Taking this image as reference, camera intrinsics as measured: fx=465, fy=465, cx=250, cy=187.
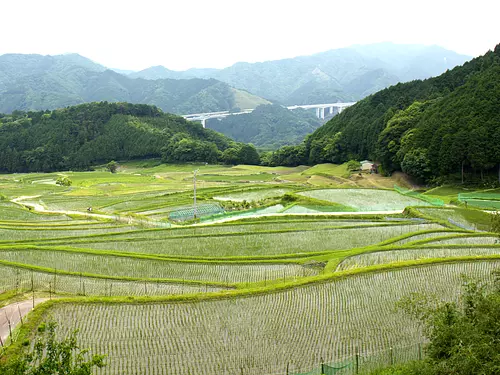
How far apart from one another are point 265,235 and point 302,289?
12.2 metres

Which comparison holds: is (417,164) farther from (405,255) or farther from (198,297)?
(198,297)

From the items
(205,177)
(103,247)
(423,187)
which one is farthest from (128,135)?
(103,247)

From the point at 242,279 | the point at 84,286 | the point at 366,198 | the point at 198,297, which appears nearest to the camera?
the point at 198,297

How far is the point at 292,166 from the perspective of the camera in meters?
98.1

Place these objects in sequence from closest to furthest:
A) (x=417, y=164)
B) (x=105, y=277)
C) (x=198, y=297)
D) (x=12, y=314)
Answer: (x=12, y=314) < (x=198, y=297) < (x=105, y=277) < (x=417, y=164)

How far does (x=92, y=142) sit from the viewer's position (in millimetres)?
113750

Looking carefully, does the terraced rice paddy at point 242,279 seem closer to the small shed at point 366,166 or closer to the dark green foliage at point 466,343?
the dark green foliage at point 466,343

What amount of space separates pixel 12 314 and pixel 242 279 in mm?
10859

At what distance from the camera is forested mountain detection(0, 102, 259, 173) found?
340ft

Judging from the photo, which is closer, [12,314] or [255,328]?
[255,328]

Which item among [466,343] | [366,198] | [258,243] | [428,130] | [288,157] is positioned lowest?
[258,243]

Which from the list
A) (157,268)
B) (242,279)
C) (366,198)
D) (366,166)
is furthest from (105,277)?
(366,166)

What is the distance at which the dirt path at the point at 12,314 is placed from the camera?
1759 cm

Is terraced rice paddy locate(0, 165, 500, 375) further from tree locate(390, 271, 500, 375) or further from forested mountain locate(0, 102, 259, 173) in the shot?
forested mountain locate(0, 102, 259, 173)
